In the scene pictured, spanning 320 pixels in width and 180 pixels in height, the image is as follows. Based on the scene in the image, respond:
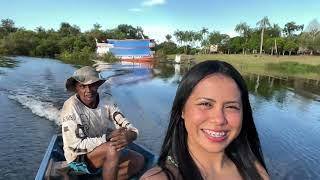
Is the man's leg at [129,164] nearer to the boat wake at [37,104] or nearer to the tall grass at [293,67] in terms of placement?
the boat wake at [37,104]

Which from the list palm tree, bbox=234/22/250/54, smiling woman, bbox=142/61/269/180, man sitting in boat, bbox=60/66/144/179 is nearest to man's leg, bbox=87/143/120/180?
man sitting in boat, bbox=60/66/144/179

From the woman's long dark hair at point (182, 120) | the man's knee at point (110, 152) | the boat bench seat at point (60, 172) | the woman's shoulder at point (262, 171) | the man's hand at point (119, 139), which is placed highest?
the woman's long dark hair at point (182, 120)

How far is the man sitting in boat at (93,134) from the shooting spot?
5.39 meters

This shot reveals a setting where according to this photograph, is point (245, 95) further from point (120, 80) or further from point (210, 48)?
point (210, 48)

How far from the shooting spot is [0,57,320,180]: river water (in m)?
9.36

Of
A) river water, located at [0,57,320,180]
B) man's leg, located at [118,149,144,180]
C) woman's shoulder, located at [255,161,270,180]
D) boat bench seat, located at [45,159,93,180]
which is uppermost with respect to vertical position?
Answer: woman's shoulder, located at [255,161,270,180]

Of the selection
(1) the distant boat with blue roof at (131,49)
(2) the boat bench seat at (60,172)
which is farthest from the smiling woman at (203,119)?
(1) the distant boat with blue roof at (131,49)

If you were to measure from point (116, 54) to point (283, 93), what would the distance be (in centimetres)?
3713

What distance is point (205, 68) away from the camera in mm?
2006

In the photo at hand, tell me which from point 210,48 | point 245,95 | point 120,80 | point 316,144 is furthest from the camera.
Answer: point 210,48

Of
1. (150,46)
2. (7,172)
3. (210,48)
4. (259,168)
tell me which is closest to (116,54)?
(150,46)

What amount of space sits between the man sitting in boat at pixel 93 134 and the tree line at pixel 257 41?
70371 mm

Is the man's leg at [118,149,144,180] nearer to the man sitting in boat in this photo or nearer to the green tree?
the man sitting in boat

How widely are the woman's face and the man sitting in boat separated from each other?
133 inches
